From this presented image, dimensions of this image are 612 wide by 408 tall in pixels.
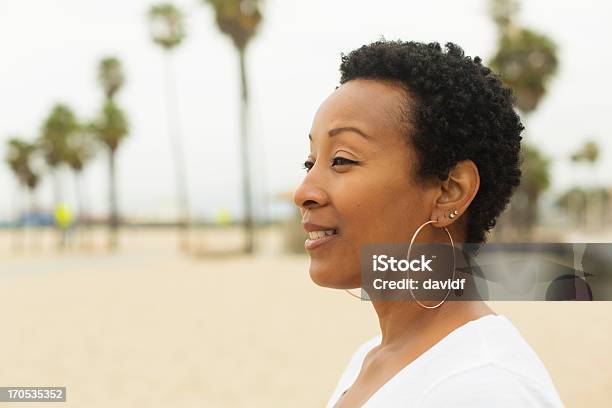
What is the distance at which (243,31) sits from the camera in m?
33.0

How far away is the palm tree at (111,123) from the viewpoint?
4788 centimetres

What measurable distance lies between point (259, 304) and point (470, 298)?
12644 millimetres

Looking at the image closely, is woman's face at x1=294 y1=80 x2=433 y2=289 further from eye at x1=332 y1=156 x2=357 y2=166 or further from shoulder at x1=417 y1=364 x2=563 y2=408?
shoulder at x1=417 y1=364 x2=563 y2=408

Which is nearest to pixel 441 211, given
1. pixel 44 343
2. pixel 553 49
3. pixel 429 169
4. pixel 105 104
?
pixel 429 169

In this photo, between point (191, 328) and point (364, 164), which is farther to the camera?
point (191, 328)

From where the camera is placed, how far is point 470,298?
4.27 feet

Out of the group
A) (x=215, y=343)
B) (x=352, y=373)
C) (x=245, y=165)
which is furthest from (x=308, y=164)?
(x=245, y=165)

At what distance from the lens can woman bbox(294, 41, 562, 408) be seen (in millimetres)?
1280

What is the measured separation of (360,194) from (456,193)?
0.19m

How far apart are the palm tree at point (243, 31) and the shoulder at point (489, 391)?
1247 inches

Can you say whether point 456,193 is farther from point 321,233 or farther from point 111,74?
point 111,74

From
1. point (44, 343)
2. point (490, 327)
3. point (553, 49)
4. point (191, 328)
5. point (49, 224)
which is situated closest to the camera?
point (490, 327)

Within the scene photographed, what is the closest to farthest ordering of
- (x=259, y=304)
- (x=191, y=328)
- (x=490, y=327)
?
(x=490, y=327)
(x=191, y=328)
(x=259, y=304)

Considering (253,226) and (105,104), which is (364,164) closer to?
(253,226)
